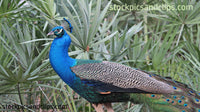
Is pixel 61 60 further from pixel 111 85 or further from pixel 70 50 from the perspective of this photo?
pixel 70 50

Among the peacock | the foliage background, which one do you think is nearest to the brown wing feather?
the peacock

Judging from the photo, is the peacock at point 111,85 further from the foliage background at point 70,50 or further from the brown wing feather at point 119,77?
the foliage background at point 70,50

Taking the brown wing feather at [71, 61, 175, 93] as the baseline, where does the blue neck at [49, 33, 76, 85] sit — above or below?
above

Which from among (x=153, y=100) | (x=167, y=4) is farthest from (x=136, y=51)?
(x=153, y=100)

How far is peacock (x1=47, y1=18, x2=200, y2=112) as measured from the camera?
199cm

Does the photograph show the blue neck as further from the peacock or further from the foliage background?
the foliage background

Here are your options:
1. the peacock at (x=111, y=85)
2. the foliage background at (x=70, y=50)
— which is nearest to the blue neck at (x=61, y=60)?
the peacock at (x=111, y=85)

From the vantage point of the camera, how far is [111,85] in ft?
6.60

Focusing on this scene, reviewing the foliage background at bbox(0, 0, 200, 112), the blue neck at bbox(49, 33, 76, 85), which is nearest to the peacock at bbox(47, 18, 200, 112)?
the blue neck at bbox(49, 33, 76, 85)

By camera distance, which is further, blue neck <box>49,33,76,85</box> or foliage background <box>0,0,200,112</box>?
foliage background <box>0,0,200,112</box>

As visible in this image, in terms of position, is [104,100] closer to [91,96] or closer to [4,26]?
[91,96]

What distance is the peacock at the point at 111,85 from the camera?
1993 millimetres

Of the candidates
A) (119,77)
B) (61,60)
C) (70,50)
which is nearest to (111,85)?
(119,77)

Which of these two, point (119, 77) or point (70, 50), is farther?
point (70, 50)
